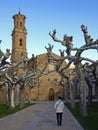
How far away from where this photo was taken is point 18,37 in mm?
89625

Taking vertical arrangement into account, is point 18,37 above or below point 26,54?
above

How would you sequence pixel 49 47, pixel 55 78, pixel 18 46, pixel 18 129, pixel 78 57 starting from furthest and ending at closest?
pixel 55 78 → pixel 18 46 → pixel 49 47 → pixel 78 57 → pixel 18 129

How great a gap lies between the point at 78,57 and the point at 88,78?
16503mm

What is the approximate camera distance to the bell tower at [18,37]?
89062 mm

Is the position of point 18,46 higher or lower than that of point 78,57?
higher

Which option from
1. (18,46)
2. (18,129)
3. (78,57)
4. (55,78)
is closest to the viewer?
(18,129)

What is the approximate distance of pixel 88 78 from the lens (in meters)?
41.8

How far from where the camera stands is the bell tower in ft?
292

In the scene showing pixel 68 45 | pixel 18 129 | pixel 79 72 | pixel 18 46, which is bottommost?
pixel 18 129

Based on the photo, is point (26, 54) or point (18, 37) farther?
point (18, 37)

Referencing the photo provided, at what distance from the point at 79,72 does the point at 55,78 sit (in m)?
69.8

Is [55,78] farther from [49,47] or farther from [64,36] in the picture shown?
[64,36]

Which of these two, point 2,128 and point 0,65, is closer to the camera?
point 2,128

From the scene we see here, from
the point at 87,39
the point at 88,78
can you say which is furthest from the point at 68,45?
the point at 88,78
